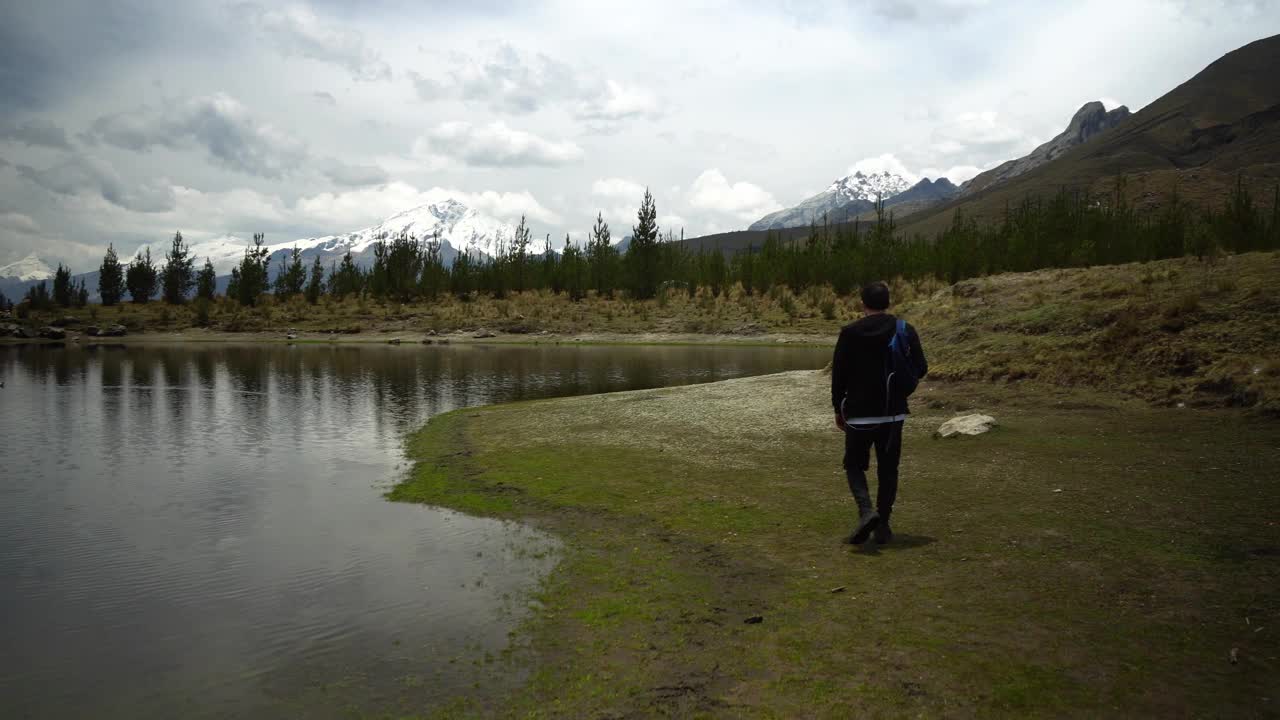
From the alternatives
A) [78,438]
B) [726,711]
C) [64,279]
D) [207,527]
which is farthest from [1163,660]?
[64,279]

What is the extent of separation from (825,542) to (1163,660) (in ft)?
11.9

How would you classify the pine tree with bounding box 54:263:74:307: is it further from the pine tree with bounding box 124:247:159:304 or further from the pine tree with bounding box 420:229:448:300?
the pine tree with bounding box 420:229:448:300

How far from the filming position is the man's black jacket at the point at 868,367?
27.0ft

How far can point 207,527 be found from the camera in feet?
35.3

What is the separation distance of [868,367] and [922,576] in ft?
7.35

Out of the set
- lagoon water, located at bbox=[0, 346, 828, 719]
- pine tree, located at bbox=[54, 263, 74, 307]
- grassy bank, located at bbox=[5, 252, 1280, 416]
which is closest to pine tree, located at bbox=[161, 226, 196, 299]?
pine tree, located at bbox=[54, 263, 74, 307]

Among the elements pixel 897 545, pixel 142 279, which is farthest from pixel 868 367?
pixel 142 279

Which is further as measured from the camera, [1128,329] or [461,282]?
[461,282]

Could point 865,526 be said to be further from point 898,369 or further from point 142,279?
point 142,279

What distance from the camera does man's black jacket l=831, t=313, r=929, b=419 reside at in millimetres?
8219

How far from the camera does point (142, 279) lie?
97.6 m

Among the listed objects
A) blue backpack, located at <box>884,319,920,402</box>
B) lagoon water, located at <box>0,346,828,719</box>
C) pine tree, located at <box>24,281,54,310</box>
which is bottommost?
lagoon water, located at <box>0,346,828,719</box>

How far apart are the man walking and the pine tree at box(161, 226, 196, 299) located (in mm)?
93661

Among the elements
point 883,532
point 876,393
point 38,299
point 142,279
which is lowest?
point 883,532
